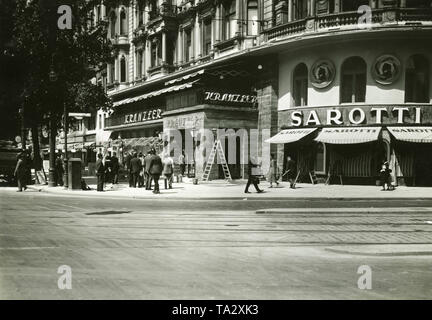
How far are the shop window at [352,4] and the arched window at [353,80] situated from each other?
2350mm

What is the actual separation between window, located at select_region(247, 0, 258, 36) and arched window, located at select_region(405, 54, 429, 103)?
901 cm

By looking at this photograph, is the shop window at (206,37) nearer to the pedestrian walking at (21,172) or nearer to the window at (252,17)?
the window at (252,17)

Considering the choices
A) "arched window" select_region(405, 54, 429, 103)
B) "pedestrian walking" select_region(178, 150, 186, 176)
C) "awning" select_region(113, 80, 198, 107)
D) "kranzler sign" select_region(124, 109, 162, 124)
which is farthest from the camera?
"kranzler sign" select_region(124, 109, 162, 124)

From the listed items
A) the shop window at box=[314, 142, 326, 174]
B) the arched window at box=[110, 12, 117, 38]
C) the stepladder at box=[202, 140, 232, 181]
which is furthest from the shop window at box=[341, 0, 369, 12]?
the arched window at box=[110, 12, 117, 38]

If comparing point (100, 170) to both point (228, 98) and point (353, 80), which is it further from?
point (353, 80)

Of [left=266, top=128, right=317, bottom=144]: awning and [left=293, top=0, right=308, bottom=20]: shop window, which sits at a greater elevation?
[left=293, top=0, right=308, bottom=20]: shop window

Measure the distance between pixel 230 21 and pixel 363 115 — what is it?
10925 millimetres

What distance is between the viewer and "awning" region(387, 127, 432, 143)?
867 inches

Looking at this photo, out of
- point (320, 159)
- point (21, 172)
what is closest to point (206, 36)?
point (320, 159)

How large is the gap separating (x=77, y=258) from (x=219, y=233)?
10.2 feet

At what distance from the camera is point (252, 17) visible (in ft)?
93.4

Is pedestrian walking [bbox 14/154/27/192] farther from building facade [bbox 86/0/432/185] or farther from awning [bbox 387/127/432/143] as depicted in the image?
awning [bbox 387/127/432/143]

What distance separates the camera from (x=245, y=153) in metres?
27.7

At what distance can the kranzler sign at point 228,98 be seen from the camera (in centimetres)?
2683
